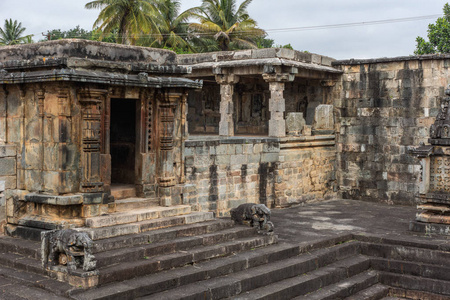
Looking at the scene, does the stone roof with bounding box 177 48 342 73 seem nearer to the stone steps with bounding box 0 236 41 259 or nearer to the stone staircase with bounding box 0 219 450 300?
the stone staircase with bounding box 0 219 450 300

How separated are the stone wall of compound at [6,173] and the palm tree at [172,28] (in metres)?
18.3

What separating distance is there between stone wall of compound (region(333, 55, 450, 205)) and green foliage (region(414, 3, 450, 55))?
15833 mm

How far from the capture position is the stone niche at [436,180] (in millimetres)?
10180

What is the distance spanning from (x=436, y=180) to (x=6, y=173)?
283 inches

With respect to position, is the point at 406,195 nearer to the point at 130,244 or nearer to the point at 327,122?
the point at 327,122

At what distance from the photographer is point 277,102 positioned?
14070 millimetres

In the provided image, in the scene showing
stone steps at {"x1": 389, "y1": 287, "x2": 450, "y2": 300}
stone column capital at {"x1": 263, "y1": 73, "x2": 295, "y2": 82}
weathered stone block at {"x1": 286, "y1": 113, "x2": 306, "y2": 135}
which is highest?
stone column capital at {"x1": 263, "y1": 73, "x2": 295, "y2": 82}

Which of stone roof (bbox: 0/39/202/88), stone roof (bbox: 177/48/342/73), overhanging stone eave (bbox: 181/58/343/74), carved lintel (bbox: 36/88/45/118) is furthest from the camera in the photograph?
stone roof (bbox: 177/48/342/73)

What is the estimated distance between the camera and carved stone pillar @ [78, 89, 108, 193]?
7.79 meters

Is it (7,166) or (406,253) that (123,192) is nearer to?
(7,166)

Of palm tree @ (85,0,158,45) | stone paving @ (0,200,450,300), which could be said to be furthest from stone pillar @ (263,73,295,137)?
palm tree @ (85,0,158,45)

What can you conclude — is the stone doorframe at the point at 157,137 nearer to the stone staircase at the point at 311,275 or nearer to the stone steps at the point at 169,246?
the stone steps at the point at 169,246

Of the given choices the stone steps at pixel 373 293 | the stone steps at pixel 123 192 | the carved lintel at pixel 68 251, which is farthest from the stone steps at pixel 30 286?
the stone steps at pixel 373 293

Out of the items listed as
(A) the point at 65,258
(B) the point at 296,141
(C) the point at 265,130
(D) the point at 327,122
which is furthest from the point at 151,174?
(C) the point at 265,130
